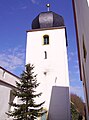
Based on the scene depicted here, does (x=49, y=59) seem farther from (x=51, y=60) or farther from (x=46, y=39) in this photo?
(x=46, y=39)

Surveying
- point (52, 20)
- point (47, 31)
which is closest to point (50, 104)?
point (47, 31)

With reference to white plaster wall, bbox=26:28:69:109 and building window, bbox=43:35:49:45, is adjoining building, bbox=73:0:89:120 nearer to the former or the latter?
white plaster wall, bbox=26:28:69:109

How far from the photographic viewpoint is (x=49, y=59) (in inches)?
698

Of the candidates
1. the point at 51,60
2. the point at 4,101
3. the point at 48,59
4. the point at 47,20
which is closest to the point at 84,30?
the point at 4,101

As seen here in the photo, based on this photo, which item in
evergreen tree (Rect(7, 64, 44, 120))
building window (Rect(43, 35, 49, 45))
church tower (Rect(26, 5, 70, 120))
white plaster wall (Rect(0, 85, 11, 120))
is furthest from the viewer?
building window (Rect(43, 35, 49, 45))

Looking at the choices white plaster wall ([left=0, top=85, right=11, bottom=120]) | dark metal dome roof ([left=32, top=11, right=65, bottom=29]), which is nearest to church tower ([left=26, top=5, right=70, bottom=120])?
dark metal dome roof ([left=32, top=11, right=65, bottom=29])

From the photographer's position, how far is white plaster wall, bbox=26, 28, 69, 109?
16422mm

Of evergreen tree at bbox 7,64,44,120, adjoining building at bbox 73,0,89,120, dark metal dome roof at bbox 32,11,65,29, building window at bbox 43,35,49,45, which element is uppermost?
dark metal dome roof at bbox 32,11,65,29

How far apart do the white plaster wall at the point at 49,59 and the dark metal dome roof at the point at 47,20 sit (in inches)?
34.1

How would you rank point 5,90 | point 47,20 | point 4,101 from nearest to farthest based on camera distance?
point 4,101 → point 5,90 → point 47,20

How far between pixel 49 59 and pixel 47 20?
472 centimetres

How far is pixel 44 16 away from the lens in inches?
784

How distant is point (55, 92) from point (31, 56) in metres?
4.48

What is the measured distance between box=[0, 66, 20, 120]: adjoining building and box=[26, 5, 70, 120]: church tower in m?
3.08
